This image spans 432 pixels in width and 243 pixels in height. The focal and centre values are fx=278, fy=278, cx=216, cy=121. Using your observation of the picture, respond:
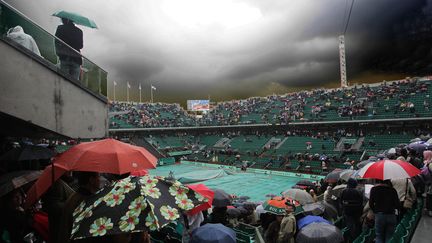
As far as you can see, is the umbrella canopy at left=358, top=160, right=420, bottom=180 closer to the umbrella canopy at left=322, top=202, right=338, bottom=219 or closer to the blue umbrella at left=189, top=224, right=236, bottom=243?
the umbrella canopy at left=322, top=202, right=338, bottom=219

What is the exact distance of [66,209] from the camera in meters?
3.26

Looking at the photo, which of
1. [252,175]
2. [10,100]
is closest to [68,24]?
[10,100]

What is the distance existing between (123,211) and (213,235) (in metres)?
1.64

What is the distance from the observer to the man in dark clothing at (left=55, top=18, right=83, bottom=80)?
7043 mm

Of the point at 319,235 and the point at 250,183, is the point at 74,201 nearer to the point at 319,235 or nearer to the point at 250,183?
the point at 319,235

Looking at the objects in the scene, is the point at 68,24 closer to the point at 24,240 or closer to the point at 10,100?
the point at 10,100

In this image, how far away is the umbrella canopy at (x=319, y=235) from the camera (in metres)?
4.06

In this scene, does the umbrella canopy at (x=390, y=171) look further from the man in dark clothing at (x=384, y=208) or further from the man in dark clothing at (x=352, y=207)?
the man in dark clothing at (x=352, y=207)

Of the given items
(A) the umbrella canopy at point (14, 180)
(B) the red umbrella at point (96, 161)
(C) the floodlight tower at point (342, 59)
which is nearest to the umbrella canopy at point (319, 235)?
(B) the red umbrella at point (96, 161)

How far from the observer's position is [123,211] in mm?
2650

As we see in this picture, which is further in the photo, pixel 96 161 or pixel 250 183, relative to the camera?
pixel 250 183

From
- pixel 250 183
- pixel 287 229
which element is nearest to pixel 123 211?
pixel 287 229

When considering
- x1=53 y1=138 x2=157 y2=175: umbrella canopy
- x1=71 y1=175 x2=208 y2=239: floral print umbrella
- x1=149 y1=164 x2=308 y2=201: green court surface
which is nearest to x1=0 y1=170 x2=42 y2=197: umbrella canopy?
x1=53 y1=138 x2=157 y2=175: umbrella canopy

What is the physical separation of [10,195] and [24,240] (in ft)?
2.22
